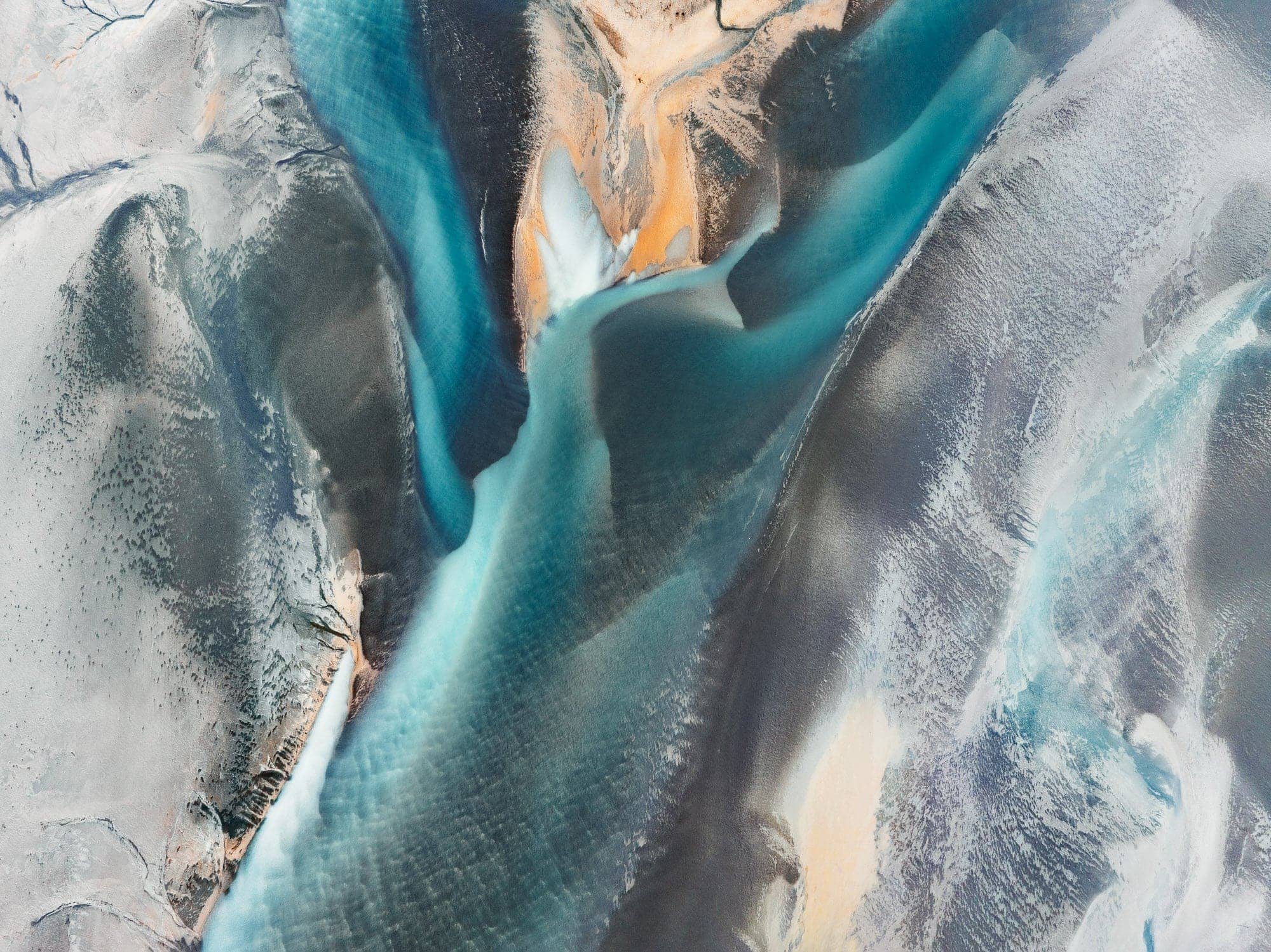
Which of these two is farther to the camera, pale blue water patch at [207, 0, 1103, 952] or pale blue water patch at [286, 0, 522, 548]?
pale blue water patch at [286, 0, 522, 548]

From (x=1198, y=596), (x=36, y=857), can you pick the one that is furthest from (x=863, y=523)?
(x=36, y=857)

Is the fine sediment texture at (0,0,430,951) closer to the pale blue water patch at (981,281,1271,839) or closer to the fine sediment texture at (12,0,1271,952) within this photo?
the fine sediment texture at (12,0,1271,952)

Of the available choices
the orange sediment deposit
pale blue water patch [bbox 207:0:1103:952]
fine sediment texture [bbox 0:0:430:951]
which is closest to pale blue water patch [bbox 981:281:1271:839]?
pale blue water patch [bbox 207:0:1103:952]

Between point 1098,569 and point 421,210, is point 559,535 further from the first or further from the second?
point 1098,569

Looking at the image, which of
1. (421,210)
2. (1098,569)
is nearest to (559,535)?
(421,210)

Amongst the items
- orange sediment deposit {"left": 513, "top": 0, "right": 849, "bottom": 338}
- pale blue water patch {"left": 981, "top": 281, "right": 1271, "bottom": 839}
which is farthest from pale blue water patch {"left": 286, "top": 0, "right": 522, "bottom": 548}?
pale blue water patch {"left": 981, "top": 281, "right": 1271, "bottom": 839}

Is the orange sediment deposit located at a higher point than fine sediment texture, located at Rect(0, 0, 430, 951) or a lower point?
higher
